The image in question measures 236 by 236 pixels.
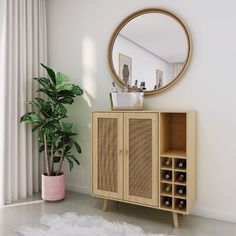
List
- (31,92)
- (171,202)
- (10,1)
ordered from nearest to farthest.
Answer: (171,202), (10,1), (31,92)

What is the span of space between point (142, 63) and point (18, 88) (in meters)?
1.41

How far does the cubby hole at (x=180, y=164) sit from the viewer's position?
2.13m

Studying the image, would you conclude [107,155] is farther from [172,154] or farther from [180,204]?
[180,204]

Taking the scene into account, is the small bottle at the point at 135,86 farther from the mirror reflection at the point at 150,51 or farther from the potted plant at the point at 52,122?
the potted plant at the point at 52,122

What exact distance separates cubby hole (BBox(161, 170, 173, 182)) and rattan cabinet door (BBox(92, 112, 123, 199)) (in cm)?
38

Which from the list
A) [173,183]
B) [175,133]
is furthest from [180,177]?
[175,133]

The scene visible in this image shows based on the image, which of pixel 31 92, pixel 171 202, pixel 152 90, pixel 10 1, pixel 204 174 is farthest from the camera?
pixel 31 92

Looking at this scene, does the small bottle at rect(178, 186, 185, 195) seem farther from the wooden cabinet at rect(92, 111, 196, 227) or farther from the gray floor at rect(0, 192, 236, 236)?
the gray floor at rect(0, 192, 236, 236)

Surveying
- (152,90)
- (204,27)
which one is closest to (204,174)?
(152,90)

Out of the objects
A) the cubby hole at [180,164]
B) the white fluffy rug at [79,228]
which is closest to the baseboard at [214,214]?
the cubby hole at [180,164]

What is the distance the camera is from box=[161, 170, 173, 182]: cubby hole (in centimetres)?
217

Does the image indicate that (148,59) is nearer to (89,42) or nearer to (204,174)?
(89,42)

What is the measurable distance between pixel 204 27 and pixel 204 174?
1355 mm

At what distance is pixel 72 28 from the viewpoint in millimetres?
3049
